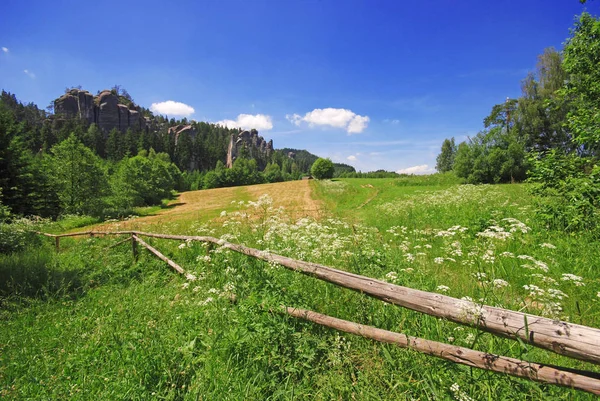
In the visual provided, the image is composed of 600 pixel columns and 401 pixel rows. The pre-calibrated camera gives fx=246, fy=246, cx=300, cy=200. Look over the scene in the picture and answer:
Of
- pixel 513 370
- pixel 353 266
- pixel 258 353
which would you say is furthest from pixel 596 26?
pixel 258 353

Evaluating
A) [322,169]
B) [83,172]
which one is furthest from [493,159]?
[83,172]

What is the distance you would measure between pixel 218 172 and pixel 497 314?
306 ft

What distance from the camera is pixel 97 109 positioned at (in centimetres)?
10975

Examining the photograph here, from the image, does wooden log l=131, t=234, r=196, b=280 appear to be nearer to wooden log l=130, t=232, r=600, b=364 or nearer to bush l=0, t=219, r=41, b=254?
wooden log l=130, t=232, r=600, b=364

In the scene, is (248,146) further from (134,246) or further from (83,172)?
(134,246)

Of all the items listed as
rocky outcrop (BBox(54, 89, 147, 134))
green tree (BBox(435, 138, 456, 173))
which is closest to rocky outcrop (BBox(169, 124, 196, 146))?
rocky outcrop (BBox(54, 89, 147, 134))

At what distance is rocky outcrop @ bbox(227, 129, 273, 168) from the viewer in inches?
5502

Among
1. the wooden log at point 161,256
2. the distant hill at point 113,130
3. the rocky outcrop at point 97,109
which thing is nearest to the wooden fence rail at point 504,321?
the wooden log at point 161,256

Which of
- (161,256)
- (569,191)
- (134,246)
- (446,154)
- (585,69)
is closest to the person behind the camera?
(569,191)

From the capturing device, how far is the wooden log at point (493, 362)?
187 cm

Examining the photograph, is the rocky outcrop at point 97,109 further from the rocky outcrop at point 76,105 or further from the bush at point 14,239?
the bush at point 14,239

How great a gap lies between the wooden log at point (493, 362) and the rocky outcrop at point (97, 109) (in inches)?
5069

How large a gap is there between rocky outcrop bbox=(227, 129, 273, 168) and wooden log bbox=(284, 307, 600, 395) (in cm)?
12415

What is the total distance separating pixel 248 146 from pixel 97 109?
2911 inches
